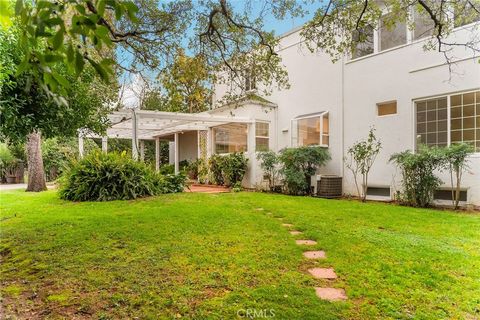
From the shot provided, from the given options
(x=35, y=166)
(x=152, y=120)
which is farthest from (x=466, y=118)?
(x=35, y=166)

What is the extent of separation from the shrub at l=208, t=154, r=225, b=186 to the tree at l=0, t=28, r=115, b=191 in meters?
8.68

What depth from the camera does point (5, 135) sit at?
4.48 meters

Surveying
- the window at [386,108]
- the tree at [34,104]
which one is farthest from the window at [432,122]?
the tree at [34,104]

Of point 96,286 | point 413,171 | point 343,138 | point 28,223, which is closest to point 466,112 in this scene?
point 413,171

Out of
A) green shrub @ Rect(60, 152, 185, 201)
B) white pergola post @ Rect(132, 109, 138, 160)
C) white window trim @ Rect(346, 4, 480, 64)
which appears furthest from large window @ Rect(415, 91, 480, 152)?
white pergola post @ Rect(132, 109, 138, 160)

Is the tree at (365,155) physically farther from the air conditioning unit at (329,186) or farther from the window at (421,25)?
the window at (421,25)

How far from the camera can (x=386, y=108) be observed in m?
11.0

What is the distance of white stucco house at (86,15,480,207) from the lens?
9094 mm

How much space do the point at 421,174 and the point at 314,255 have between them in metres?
6.12

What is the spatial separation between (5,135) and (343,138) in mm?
10576

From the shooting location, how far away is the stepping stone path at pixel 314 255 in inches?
176

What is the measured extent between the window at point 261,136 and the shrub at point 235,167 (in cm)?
92

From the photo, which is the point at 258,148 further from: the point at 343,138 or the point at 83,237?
the point at 83,237

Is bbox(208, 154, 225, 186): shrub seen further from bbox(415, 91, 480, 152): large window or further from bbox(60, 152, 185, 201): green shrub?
bbox(415, 91, 480, 152): large window
